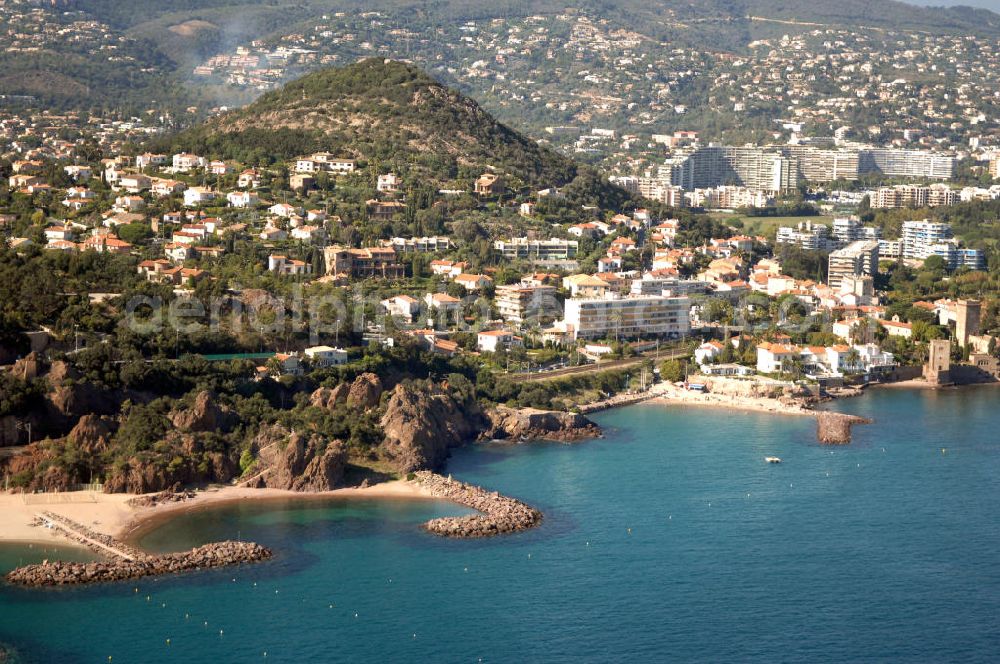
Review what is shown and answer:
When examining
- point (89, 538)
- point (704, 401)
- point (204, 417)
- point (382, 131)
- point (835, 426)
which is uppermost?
point (382, 131)

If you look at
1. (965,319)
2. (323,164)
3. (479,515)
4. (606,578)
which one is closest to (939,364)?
(965,319)

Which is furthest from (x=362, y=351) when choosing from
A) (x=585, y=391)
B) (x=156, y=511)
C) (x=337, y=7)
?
(x=337, y=7)

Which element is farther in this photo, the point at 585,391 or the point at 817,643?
the point at 585,391

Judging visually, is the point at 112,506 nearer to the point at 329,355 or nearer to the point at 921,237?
the point at 329,355

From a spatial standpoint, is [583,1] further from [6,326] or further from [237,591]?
[237,591]

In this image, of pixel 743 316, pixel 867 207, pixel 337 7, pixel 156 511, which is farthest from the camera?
pixel 337 7

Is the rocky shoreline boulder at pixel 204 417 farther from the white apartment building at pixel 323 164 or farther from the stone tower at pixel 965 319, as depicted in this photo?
the white apartment building at pixel 323 164
